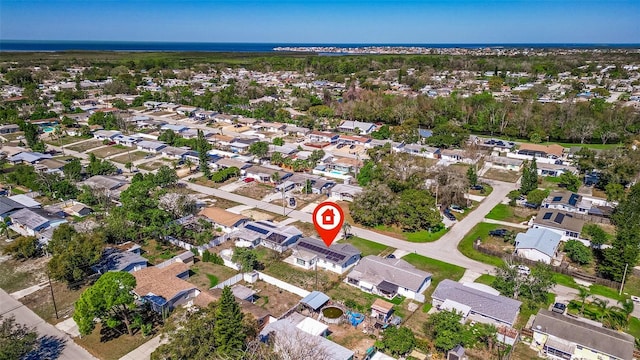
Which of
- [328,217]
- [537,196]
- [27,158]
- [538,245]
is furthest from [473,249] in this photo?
[27,158]

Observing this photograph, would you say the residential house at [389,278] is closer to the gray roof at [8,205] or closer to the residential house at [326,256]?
the residential house at [326,256]

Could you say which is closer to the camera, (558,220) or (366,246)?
(366,246)

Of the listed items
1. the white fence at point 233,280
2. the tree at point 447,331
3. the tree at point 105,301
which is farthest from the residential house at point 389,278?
the tree at point 105,301

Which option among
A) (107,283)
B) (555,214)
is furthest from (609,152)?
(107,283)

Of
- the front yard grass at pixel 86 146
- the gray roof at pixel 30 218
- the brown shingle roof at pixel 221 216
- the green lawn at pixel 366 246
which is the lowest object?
the green lawn at pixel 366 246

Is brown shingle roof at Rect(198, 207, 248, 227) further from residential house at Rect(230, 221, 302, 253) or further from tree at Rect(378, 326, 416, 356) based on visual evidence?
tree at Rect(378, 326, 416, 356)

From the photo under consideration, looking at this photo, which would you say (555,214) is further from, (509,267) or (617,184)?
(509,267)

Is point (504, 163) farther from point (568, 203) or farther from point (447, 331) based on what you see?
point (447, 331)
